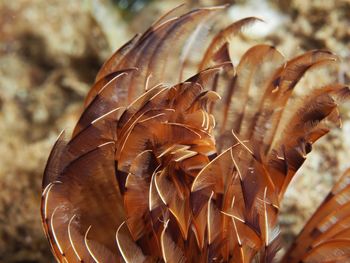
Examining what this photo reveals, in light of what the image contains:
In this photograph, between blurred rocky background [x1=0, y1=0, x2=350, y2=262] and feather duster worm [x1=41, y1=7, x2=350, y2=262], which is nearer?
feather duster worm [x1=41, y1=7, x2=350, y2=262]

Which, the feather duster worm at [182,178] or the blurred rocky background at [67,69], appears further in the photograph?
the blurred rocky background at [67,69]

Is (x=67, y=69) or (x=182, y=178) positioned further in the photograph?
(x=67, y=69)

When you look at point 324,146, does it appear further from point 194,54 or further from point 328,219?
point 194,54

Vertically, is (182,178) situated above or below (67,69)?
below

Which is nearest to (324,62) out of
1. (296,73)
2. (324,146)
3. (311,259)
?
(296,73)
